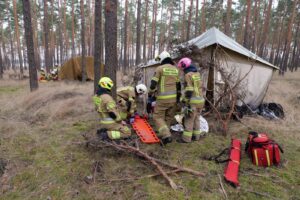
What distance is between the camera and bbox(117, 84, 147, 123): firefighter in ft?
17.5

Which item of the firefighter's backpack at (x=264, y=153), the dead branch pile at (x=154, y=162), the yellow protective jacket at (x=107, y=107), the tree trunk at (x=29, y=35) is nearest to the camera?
the dead branch pile at (x=154, y=162)

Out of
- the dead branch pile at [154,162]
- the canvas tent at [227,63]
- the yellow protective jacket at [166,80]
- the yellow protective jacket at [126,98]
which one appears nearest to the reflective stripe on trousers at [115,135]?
the dead branch pile at [154,162]

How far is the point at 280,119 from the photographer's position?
6387 mm

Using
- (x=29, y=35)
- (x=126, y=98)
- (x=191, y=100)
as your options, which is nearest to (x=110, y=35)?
(x=126, y=98)

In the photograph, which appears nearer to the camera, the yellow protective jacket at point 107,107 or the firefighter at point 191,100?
the yellow protective jacket at point 107,107

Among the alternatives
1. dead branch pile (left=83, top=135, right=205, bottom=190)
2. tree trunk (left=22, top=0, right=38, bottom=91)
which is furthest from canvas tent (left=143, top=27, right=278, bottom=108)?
tree trunk (left=22, top=0, right=38, bottom=91)

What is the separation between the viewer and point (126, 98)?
5738 mm

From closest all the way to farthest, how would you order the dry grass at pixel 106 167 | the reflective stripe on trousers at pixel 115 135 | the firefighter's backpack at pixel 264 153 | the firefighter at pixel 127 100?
the dry grass at pixel 106 167 < the firefighter's backpack at pixel 264 153 < the reflective stripe on trousers at pixel 115 135 < the firefighter at pixel 127 100

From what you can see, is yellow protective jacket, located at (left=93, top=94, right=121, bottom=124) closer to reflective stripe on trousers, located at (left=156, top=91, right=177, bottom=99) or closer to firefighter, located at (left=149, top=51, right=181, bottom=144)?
firefighter, located at (left=149, top=51, right=181, bottom=144)

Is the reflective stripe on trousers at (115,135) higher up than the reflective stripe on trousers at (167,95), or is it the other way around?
the reflective stripe on trousers at (167,95)

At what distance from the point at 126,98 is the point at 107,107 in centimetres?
198

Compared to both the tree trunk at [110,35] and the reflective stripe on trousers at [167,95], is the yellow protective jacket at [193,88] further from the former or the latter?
the tree trunk at [110,35]

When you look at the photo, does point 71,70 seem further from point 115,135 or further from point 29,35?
point 115,135

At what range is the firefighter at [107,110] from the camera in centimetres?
381
